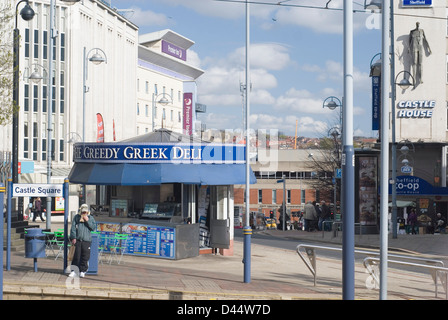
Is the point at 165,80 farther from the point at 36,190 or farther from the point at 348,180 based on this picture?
the point at 348,180

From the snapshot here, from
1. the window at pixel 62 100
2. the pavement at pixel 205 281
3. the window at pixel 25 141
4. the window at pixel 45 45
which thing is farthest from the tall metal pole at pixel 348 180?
the window at pixel 62 100

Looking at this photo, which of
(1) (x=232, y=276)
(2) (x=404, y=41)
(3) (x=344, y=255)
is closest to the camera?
(3) (x=344, y=255)

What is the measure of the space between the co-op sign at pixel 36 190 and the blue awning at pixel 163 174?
427 centimetres

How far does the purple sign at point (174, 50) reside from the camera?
9644 centimetres

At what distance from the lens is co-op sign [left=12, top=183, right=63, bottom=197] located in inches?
612

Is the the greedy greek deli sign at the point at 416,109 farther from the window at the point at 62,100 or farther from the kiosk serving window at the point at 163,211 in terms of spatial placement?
the window at the point at 62,100

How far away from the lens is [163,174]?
19.6 m

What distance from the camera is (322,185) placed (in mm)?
68000

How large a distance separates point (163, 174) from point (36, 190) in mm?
4774

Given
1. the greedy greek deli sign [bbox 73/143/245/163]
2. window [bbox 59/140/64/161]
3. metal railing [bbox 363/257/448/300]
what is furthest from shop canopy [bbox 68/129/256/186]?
window [bbox 59/140/64/161]

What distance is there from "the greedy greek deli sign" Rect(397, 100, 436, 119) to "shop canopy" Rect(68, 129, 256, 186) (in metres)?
29.7
